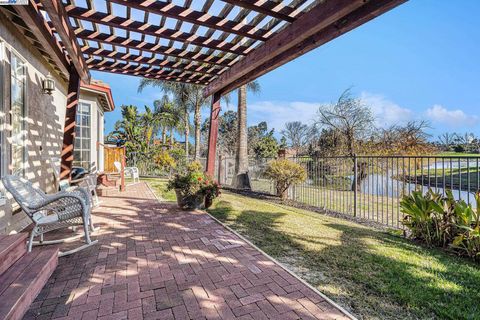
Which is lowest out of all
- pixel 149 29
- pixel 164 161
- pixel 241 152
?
pixel 164 161

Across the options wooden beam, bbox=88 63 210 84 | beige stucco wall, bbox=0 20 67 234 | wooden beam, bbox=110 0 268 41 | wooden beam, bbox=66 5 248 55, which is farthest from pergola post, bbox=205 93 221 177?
beige stucco wall, bbox=0 20 67 234

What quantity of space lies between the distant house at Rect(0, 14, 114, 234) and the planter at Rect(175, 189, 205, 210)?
2.64 meters

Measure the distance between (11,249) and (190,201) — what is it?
3320mm

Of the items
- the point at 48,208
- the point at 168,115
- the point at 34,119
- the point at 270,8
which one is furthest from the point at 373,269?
the point at 168,115

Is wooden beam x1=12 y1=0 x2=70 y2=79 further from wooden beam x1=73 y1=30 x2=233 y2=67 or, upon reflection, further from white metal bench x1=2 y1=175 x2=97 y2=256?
white metal bench x1=2 y1=175 x2=97 y2=256

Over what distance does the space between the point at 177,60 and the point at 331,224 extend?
4449 mm

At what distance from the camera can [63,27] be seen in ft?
10.7

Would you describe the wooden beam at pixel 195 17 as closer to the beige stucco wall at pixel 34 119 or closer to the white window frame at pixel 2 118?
the white window frame at pixel 2 118

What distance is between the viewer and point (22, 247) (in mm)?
2797

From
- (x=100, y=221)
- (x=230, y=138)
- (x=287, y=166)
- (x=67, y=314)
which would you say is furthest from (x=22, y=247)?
(x=230, y=138)

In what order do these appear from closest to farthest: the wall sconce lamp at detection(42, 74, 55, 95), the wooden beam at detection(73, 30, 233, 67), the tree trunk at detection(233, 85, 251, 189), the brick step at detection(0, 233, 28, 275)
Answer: the brick step at detection(0, 233, 28, 275) < the wooden beam at detection(73, 30, 233, 67) < the wall sconce lamp at detection(42, 74, 55, 95) < the tree trunk at detection(233, 85, 251, 189)

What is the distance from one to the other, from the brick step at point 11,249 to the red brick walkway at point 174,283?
0.40 meters

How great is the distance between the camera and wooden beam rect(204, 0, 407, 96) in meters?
2.65

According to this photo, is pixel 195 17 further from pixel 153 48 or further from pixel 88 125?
pixel 88 125
